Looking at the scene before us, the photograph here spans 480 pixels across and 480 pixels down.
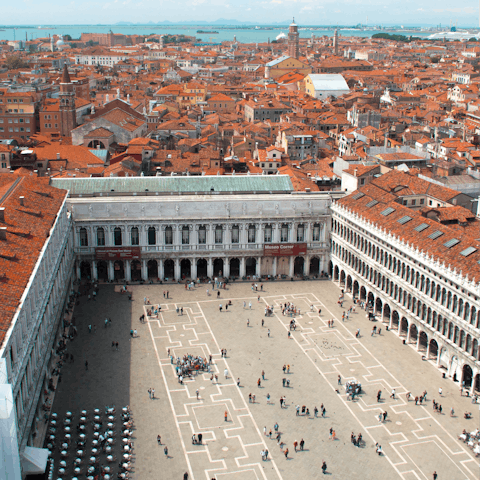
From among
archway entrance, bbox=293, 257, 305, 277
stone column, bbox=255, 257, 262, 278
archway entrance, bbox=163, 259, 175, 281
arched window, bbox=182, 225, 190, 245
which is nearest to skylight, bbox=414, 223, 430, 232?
archway entrance, bbox=293, 257, 305, 277

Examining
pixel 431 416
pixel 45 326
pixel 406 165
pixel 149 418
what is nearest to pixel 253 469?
pixel 149 418

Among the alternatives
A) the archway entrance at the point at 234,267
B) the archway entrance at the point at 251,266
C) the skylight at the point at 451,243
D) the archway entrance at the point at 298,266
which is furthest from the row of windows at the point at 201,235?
the skylight at the point at 451,243

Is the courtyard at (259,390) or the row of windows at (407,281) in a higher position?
the row of windows at (407,281)

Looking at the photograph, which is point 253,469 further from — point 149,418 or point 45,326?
point 45,326

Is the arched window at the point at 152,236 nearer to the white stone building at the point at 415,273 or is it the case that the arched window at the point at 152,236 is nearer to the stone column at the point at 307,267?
the stone column at the point at 307,267

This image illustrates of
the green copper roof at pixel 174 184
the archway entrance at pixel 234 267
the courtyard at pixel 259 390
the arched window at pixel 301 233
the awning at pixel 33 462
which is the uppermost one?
the green copper roof at pixel 174 184

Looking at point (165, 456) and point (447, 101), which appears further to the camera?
point (447, 101)
